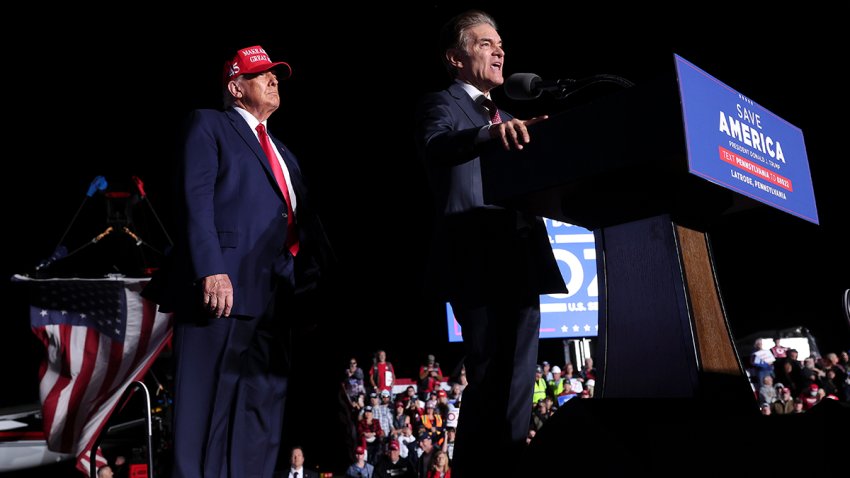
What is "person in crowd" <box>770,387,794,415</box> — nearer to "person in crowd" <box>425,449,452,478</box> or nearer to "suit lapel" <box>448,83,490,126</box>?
"person in crowd" <box>425,449,452,478</box>

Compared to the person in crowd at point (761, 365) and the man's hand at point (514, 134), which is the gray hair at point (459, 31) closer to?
the man's hand at point (514, 134)

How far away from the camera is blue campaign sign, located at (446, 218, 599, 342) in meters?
6.75

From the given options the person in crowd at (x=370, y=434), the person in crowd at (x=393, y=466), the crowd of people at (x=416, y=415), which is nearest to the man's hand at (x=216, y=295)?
the crowd of people at (x=416, y=415)

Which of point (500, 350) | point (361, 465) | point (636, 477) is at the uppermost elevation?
point (500, 350)

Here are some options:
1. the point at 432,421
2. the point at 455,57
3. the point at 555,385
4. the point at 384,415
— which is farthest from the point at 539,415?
the point at 455,57

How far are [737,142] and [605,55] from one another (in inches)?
318

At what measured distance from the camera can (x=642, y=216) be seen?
4.68 feet

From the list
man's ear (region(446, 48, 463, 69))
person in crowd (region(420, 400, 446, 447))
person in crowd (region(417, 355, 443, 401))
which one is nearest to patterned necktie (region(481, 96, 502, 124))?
man's ear (region(446, 48, 463, 69))

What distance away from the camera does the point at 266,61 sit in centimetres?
220

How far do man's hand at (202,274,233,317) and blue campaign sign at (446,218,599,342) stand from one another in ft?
17.2

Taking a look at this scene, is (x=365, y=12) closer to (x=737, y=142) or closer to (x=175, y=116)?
(x=175, y=116)

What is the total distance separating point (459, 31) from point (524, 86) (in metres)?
0.35

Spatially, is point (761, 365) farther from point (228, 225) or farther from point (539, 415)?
point (228, 225)

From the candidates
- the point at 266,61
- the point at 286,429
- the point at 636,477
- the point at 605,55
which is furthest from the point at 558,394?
the point at 636,477
